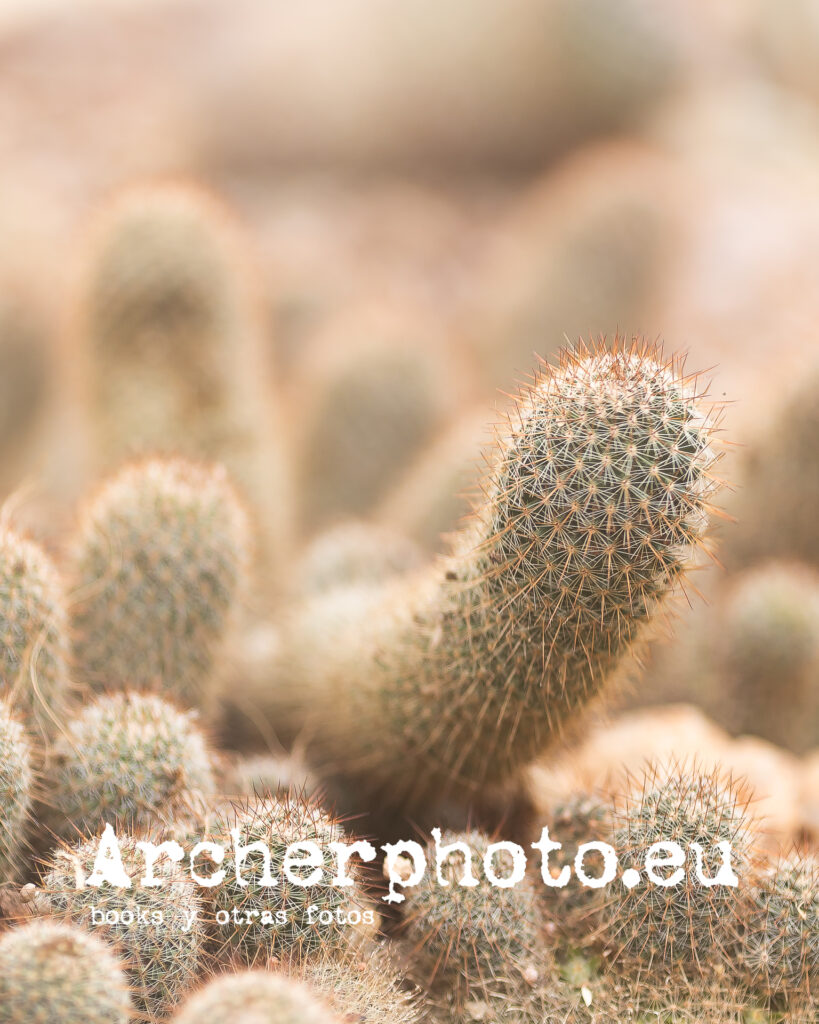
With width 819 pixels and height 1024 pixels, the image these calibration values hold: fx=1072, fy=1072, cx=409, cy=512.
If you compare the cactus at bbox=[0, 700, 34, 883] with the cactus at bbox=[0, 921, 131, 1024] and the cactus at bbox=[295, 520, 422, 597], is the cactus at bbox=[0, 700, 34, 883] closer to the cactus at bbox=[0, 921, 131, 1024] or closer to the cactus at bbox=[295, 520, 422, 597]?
the cactus at bbox=[0, 921, 131, 1024]

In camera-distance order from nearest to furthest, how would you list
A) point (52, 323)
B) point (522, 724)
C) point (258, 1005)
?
point (258, 1005) → point (522, 724) → point (52, 323)

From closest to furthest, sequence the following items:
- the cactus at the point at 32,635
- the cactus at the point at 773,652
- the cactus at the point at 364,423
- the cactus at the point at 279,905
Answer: the cactus at the point at 279,905
the cactus at the point at 32,635
the cactus at the point at 773,652
the cactus at the point at 364,423

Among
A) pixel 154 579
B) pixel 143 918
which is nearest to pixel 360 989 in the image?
pixel 143 918

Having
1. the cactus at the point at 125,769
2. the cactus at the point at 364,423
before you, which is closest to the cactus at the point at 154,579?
the cactus at the point at 125,769

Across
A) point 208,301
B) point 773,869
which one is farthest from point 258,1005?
point 208,301

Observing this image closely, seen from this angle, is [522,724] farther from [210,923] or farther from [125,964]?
[125,964]

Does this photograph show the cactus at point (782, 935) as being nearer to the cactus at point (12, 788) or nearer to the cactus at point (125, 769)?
the cactus at point (125, 769)
